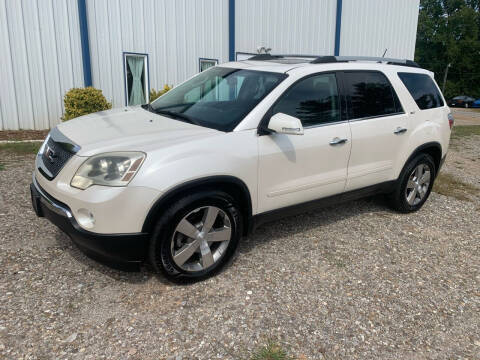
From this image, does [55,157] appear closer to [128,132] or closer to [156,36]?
[128,132]

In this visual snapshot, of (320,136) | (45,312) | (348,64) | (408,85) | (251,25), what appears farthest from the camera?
(251,25)

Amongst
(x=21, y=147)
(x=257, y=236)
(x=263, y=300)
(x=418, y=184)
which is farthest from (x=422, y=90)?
(x=21, y=147)

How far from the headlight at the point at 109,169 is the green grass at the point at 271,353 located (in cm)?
144

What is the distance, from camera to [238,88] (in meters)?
4.13

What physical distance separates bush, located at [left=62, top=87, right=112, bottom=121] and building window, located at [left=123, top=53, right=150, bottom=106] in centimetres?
158

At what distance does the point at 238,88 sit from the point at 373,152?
157 cm

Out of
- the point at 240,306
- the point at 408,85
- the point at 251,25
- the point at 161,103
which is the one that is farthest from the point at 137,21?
the point at 240,306

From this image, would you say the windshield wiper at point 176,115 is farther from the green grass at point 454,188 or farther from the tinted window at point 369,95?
the green grass at point 454,188

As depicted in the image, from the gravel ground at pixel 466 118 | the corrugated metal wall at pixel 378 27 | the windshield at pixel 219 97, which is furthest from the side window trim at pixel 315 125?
the gravel ground at pixel 466 118

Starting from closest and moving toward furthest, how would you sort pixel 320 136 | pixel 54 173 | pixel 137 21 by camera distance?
pixel 54 173, pixel 320 136, pixel 137 21

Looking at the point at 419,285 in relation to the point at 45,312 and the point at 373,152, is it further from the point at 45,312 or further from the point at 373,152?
the point at 45,312

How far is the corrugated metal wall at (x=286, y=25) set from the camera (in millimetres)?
12477

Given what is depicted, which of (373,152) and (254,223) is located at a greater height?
(373,152)

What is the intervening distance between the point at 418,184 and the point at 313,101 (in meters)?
2.11
